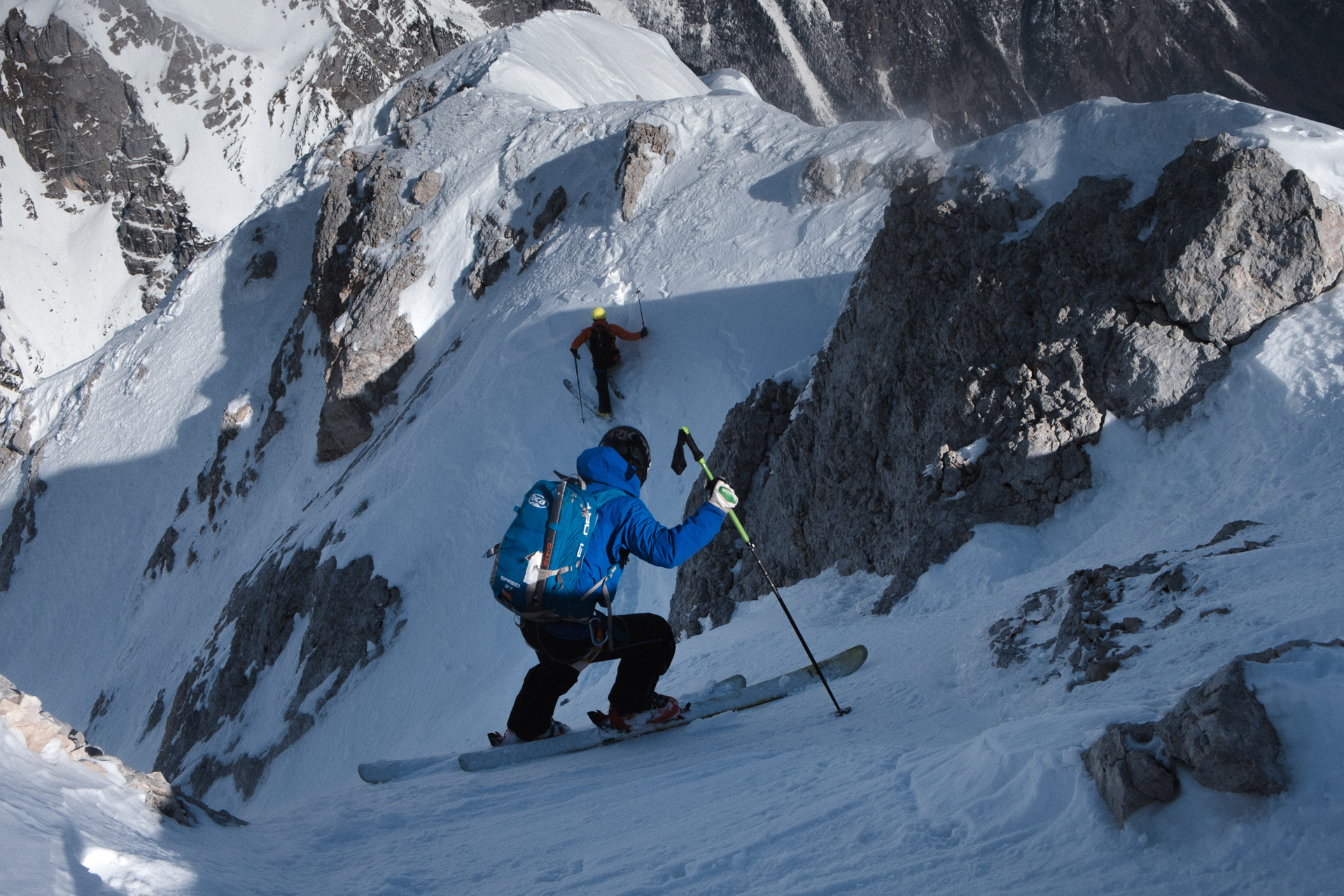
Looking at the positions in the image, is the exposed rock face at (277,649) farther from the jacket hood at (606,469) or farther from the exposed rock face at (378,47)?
the exposed rock face at (378,47)

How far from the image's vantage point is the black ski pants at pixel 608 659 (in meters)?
4.81

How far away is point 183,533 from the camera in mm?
24844

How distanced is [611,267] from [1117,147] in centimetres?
1021

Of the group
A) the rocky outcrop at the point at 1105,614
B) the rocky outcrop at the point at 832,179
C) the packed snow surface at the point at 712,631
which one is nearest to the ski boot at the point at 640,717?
the packed snow surface at the point at 712,631

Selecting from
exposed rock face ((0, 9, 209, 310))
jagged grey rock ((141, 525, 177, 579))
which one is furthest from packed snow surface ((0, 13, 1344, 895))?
exposed rock face ((0, 9, 209, 310))

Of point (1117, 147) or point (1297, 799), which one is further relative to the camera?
point (1117, 147)

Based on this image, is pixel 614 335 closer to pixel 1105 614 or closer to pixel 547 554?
pixel 547 554

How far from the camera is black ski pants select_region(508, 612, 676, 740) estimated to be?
481 cm

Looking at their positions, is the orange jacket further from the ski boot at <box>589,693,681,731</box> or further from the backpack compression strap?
the backpack compression strap

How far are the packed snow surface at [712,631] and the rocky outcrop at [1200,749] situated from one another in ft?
0.14

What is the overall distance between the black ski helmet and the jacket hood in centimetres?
9

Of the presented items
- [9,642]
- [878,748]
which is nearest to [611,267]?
[878,748]

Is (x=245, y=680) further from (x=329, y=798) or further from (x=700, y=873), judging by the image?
(x=700, y=873)

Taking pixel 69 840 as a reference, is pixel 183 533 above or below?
above
